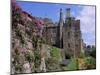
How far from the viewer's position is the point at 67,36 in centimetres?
306

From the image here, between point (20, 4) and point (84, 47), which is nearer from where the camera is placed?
point (20, 4)

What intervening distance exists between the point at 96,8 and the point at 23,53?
1.18 m

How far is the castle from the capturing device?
3.01 m

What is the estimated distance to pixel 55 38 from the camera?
3021 millimetres

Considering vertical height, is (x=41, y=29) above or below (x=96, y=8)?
below

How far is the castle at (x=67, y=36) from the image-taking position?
301 cm

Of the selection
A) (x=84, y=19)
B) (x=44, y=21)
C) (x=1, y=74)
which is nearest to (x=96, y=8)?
(x=84, y=19)

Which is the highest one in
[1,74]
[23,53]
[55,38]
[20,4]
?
[20,4]

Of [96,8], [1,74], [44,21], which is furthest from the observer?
[96,8]

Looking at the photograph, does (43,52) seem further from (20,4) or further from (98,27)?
(98,27)

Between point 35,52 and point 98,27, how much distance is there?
0.96 m

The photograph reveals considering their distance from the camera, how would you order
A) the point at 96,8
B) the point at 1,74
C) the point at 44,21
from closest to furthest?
the point at 1,74, the point at 44,21, the point at 96,8

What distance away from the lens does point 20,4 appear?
286 centimetres

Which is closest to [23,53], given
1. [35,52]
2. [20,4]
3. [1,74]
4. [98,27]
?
[35,52]
